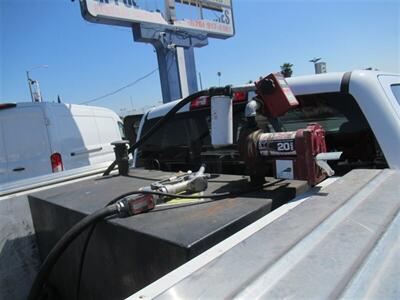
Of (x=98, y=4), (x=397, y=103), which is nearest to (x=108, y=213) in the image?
(x=397, y=103)

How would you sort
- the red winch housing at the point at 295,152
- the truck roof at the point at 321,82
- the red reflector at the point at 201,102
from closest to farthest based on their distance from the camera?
the red winch housing at the point at 295,152 → the truck roof at the point at 321,82 → the red reflector at the point at 201,102

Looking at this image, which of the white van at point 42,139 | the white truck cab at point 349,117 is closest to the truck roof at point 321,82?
the white truck cab at point 349,117

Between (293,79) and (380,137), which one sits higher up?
(293,79)

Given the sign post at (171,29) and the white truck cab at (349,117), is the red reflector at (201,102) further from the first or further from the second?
the sign post at (171,29)

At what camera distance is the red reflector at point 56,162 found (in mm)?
5363

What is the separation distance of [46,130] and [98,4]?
5.06m

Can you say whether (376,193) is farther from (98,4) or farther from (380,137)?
(98,4)

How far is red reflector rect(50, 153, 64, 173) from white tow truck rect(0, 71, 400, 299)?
10.3 feet

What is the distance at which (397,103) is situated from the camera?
6.22 feet

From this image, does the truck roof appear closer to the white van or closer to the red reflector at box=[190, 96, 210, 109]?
the red reflector at box=[190, 96, 210, 109]

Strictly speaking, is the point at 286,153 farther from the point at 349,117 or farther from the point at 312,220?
the point at 349,117

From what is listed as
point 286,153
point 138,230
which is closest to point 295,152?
point 286,153

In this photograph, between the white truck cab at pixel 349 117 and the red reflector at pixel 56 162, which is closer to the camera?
the white truck cab at pixel 349 117

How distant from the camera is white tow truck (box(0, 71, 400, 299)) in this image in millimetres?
798
